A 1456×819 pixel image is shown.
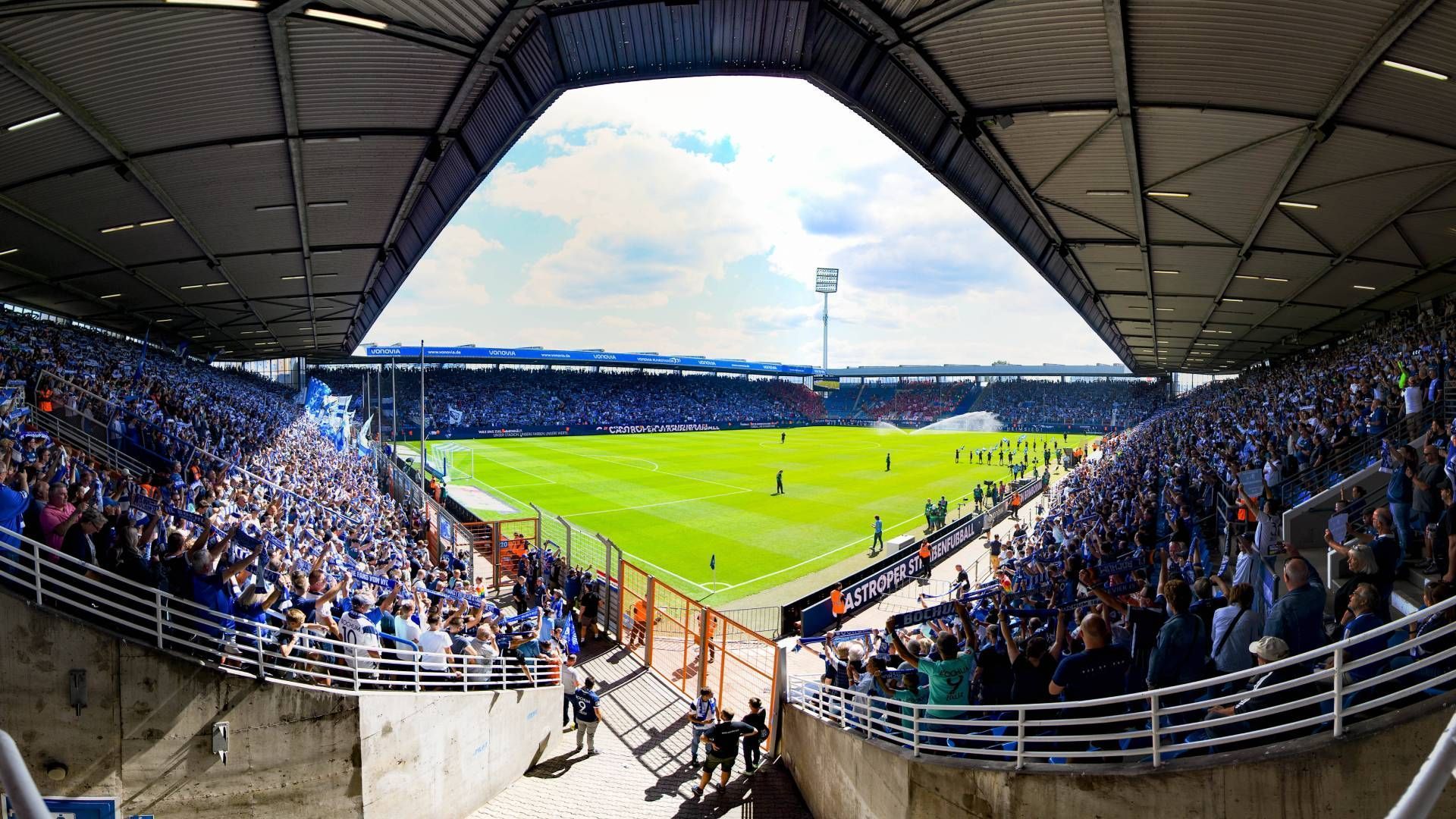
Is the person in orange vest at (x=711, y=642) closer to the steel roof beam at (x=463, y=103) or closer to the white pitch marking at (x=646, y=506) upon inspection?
the steel roof beam at (x=463, y=103)

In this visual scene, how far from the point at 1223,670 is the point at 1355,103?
6.83 m

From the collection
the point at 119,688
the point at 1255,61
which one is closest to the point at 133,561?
the point at 119,688

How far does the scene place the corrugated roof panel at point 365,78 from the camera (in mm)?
7605

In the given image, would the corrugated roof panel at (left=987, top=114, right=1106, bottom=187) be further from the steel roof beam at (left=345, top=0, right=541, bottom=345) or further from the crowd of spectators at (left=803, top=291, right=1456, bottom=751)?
the steel roof beam at (left=345, top=0, right=541, bottom=345)

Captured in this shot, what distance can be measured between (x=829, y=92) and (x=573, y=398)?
75823 mm

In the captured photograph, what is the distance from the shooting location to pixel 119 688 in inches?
231

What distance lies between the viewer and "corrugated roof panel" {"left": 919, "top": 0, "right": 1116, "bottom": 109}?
7109mm

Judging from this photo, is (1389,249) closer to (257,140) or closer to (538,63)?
(538,63)

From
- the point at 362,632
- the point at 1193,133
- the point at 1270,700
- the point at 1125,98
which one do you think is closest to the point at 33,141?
the point at 362,632

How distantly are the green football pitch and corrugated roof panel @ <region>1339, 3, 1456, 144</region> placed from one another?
52.8ft

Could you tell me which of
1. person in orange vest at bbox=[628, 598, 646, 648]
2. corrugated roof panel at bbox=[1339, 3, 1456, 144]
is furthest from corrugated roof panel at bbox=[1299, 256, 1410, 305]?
Answer: person in orange vest at bbox=[628, 598, 646, 648]

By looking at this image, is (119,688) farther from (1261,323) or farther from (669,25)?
(1261,323)

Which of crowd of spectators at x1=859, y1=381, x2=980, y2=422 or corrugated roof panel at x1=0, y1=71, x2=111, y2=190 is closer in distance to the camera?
corrugated roof panel at x1=0, y1=71, x2=111, y2=190

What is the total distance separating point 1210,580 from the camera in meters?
7.57
